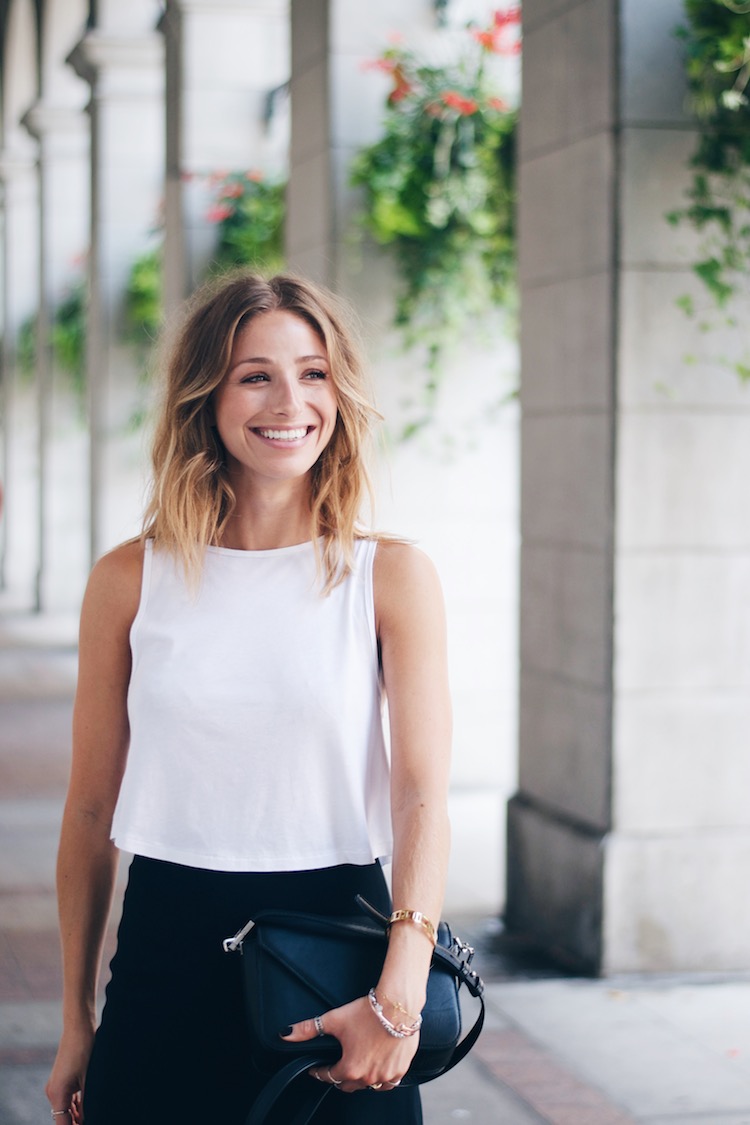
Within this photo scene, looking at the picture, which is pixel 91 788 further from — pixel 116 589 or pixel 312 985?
pixel 312 985

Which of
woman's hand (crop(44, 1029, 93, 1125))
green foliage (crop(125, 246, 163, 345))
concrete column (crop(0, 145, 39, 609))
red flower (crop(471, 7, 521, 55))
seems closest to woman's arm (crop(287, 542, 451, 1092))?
woman's hand (crop(44, 1029, 93, 1125))

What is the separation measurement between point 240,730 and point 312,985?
34cm

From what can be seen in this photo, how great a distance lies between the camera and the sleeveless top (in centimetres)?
206

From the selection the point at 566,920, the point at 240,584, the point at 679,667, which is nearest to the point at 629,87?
the point at 679,667

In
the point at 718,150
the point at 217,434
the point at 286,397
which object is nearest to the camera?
the point at 286,397

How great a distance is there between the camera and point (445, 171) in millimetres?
7180

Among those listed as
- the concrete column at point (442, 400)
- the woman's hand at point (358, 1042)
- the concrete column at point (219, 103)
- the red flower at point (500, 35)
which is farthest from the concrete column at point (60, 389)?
the woman's hand at point (358, 1042)

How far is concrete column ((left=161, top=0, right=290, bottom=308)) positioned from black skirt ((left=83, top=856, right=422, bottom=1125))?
8.29 metres

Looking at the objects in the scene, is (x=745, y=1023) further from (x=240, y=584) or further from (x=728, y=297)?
(x=240, y=584)

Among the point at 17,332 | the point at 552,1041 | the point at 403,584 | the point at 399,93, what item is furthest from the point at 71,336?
the point at 403,584

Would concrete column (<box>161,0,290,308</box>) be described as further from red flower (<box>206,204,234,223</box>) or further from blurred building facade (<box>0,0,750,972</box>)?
blurred building facade (<box>0,0,750,972</box>)

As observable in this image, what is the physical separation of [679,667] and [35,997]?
2.17 m

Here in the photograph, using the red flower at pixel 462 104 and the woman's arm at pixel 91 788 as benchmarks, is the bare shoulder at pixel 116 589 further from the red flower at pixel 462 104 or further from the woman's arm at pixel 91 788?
the red flower at pixel 462 104

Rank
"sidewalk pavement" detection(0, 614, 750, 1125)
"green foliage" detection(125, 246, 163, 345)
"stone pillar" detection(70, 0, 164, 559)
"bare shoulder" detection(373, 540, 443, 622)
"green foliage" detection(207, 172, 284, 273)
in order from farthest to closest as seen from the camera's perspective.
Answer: "green foliage" detection(125, 246, 163, 345) → "stone pillar" detection(70, 0, 164, 559) → "green foliage" detection(207, 172, 284, 273) → "sidewalk pavement" detection(0, 614, 750, 1125) → "bare shoulder" detection(373, 540, 443, 622)
